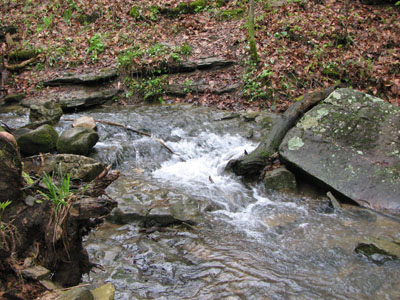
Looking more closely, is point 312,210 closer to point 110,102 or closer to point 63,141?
point 63,141

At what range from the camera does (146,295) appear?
301 cm

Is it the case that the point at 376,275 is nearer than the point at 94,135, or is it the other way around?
the point at 376,275

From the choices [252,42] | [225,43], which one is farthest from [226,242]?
[225,43]

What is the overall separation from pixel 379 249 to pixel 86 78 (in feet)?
31.0

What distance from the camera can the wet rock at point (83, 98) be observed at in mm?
9500

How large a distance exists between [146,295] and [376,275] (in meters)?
2.39

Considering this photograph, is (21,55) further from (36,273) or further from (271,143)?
(36,273)

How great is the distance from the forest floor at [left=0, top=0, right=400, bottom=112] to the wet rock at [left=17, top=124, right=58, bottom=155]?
156 inches

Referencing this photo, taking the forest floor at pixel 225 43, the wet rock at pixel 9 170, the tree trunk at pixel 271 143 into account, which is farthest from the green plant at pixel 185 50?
the wet rock at pixel 9 170

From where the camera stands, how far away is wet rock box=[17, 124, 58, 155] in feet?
20.3

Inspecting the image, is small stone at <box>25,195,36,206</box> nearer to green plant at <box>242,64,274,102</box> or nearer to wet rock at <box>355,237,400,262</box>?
wet rock at <box>355,237,400,262</box>

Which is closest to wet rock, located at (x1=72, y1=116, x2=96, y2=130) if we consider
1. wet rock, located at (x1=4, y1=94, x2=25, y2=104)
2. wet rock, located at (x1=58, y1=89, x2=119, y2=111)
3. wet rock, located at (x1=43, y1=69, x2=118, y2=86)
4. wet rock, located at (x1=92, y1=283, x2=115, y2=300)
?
wet rock, located at (x1=58, y1=89, x2=119, y2=111)

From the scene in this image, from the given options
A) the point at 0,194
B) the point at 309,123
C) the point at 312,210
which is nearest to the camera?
the point at 0,194

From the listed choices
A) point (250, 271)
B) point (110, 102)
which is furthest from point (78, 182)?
point (110, 102)
